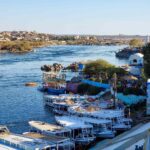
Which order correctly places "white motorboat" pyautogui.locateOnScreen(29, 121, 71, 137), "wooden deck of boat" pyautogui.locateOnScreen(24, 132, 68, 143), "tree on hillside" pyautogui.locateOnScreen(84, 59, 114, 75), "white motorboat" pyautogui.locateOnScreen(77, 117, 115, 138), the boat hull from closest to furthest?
"wooden deck of boat" pyautogui.locateOnScreen(24, 132, 68, 143) < "white motorboat" pyautogui.locateOnScreen(29, 121, 71, 137) < "white motorboat" pyautogui.locateOnScreen(77, 117, 115, 138) < the boat hull < "tree on hillside" pyautogui.locateOnScreen(84, 59, 114, 75)

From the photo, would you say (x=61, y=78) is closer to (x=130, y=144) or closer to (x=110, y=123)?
(x=110, y=123)

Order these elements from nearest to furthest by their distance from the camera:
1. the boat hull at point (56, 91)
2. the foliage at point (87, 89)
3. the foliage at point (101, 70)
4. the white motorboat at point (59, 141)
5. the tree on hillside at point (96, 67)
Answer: the white motorboat at point (59, 141), the foliage at point (87, 89), the boat hull at point (56, 91), the foliage at point (101, 70), the tree on hillside at point (96, 67)

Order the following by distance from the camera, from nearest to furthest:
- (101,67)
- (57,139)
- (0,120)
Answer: (57,139), (0,120), (101,67)

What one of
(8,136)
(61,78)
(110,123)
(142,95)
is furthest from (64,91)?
(8,136)

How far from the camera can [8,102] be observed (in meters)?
23.0

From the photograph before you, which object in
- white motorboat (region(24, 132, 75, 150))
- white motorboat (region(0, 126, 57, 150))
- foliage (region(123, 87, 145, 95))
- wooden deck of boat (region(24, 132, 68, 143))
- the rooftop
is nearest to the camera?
white motorboat (region(0, 126, 57, 150))

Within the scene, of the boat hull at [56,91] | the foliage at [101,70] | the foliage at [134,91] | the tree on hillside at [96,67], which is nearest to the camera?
the foliage at [134,91]

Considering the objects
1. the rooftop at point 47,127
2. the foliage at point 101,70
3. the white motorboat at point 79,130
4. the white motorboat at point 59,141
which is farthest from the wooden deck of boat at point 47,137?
the foliage at point 101,70

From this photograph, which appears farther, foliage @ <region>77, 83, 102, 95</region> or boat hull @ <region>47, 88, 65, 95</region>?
boat hull @ <region>47, 88, 65, 95</region>

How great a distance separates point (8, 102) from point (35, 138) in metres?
9.24

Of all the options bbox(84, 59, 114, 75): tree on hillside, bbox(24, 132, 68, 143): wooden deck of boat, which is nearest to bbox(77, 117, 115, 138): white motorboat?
bbox(24, 132, 68, 143): wooden deck of boat

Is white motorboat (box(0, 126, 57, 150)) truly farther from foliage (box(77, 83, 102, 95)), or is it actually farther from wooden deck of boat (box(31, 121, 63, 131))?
foliage (box(77, 83, 102, 95))

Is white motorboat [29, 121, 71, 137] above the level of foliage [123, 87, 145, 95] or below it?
below

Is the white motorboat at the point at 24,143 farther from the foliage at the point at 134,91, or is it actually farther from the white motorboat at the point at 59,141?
the foliage at the point at 134,91
